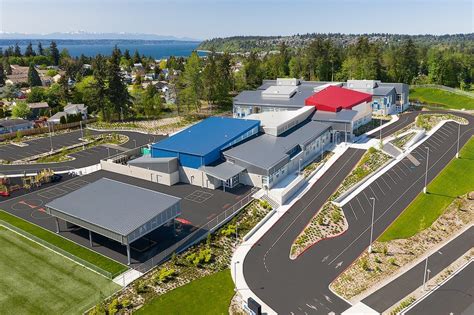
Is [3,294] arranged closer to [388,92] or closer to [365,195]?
[365,195]

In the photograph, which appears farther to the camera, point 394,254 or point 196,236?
point 196,236

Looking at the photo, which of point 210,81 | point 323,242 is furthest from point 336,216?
point 210,81

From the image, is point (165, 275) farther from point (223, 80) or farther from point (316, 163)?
point (223, 80)

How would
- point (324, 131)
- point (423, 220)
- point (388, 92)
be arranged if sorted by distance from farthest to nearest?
1. point (388, 92)
2. point (324, 131)
3. point (423, 220)

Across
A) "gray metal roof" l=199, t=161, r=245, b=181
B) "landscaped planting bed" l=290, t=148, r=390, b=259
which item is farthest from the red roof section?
"gray metal roof" l=199, t=161, r=245, b=181

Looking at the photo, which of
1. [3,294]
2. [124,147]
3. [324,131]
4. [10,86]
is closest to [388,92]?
[324,131]

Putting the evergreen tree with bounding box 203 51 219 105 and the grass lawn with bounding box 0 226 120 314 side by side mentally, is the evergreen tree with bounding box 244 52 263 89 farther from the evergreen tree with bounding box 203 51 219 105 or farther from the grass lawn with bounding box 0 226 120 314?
the grass lawn with bounding box 0 226 120 314

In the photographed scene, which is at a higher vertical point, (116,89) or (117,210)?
(116,89)
